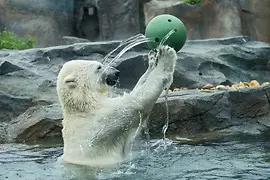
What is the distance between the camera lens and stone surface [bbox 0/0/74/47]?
683 inches

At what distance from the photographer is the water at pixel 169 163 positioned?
4746mm

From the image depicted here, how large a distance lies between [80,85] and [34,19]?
41.4ft

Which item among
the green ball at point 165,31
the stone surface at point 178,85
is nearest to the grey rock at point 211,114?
the stone surface at point 178,85

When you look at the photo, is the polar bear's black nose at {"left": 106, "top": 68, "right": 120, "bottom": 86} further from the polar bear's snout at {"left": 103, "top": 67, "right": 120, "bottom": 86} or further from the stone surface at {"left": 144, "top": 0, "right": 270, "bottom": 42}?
the stone surface at {"left": 144, "top": 0, "right": 270, "bottom": 42}

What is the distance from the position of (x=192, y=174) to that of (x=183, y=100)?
2424 millimetres

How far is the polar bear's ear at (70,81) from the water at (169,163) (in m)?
0.65

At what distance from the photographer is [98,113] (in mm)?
5203

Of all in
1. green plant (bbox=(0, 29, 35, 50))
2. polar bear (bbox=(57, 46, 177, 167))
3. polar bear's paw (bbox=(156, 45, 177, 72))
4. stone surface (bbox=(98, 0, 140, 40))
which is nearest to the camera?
polar bear (bbox=(57, 46, 177, 167))

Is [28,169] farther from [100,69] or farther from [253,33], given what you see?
[253,33]

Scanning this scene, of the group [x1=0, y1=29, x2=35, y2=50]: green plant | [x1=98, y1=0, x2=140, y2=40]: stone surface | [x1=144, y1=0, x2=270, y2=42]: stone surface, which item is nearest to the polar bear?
[x1=144, y1=0, x2=270, y2=42]: stone surface

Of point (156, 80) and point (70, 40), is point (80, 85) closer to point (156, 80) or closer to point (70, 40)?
point (156, 80)

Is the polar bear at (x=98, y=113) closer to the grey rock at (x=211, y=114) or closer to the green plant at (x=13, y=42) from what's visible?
the grey rock at (x=211, y=114)

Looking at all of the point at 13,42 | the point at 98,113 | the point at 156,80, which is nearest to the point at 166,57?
the point at 156,80

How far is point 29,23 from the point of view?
1744 centimetres
